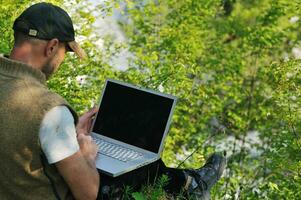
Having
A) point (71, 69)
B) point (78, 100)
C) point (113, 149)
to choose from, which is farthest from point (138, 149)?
point (71, 69)

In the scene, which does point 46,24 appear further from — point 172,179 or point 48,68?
point 172,179

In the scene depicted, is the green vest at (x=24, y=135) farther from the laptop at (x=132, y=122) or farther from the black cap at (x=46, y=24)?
the laptop at (x=132, y=122)

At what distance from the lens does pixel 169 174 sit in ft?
11.7

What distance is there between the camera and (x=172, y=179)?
358cm

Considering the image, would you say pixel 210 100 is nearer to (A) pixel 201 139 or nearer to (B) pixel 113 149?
(A) pixel 201 139

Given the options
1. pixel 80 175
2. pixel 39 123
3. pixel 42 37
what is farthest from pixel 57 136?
pixel 42 37

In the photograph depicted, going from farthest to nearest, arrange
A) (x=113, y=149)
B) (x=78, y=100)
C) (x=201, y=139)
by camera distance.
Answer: (x=201, y=139) → (x=78, y=100) → (x=113, y=149)

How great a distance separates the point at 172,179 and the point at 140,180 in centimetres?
28

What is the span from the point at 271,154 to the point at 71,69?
2066 millimetres

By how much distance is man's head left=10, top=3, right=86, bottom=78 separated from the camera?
2434 millimetres

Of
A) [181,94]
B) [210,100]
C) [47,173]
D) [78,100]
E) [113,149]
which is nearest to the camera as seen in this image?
[47,173]

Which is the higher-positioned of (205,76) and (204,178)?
(204,178)

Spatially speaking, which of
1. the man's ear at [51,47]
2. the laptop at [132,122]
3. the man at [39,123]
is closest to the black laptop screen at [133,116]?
the laptop at [132,122]

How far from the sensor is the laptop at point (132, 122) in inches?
135
